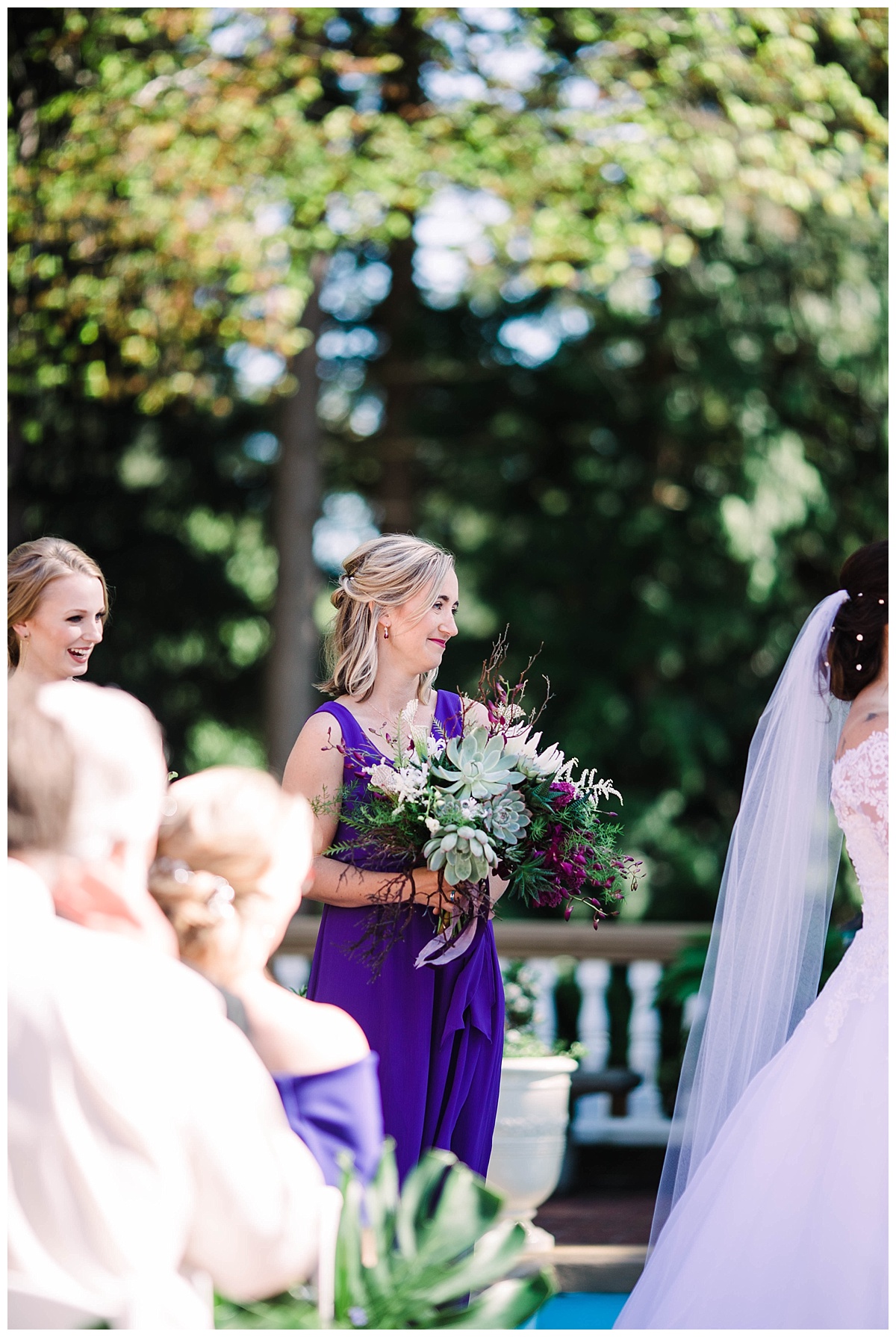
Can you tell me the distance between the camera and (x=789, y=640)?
435 inches

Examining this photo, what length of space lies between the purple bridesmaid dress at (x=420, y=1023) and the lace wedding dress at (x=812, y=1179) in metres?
0.56

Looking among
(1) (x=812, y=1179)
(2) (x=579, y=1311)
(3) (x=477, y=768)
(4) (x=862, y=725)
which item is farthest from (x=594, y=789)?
(2) (x=579, y=1311)

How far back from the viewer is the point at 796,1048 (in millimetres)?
3018

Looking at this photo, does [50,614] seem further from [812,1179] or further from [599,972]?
[599,972]

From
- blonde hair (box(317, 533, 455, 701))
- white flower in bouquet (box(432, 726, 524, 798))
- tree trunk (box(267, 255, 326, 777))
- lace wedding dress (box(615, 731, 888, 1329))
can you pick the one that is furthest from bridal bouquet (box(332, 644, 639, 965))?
tree trunk (box(267, 255, 326, 777))

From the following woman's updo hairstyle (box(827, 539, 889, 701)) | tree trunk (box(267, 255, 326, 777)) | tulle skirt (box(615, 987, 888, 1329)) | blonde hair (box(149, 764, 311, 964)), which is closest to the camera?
blonde hair (box(149, 764, 311, 964))

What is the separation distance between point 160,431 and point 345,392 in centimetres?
178

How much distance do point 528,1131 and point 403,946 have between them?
1.74 m

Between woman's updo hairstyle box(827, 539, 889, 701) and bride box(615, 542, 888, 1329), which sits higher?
woman's updo hairstyle box(827, 539, 889, 701)

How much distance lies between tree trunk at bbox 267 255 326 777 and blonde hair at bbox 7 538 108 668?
587 centimetres

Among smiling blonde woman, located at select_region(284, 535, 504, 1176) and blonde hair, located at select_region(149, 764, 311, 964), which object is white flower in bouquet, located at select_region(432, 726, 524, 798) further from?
blonde hair, located at select_region(149, 764, 311, 964)

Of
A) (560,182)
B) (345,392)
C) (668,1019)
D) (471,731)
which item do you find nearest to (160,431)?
(345,392)

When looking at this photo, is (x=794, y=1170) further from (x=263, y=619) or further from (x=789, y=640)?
(x=263, y=619)

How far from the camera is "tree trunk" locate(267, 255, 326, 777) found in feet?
31.0
